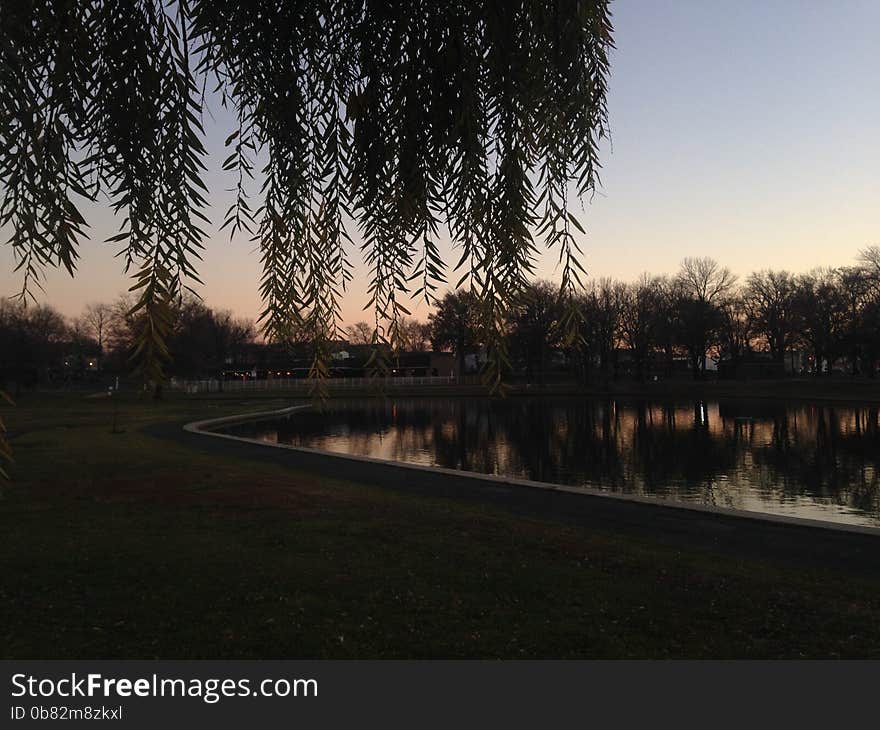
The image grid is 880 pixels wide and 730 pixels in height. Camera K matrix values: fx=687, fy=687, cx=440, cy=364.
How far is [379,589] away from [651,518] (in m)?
8.10

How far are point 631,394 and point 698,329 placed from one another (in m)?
17.6

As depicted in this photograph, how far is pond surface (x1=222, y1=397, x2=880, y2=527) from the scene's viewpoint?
23.9m

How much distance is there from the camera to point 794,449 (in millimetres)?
35719

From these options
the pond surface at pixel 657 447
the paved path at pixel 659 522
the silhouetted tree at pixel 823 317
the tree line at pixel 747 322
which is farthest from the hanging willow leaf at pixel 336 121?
the silhouetted tree at pixel 823 317

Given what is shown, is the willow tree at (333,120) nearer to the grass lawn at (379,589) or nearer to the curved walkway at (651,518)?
the grass lawn at (379,589)

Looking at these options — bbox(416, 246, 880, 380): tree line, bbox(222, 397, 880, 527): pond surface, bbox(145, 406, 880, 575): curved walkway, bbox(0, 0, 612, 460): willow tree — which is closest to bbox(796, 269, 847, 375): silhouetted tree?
bbox(416, 246, 880, 380): tree line

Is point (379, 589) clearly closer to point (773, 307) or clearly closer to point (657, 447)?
point (657, 447)

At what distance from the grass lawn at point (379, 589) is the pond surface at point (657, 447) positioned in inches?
301

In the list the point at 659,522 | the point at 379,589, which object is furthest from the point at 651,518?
the point at 379,589

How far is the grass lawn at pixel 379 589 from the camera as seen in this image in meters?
7.74

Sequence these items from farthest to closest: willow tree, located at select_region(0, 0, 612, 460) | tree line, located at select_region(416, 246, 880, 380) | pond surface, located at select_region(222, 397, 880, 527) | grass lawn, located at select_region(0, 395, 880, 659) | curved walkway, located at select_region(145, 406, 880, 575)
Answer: tree line, located at select_region(416, 246, 880, 380)
pond surface, located at select_region(222, 397, 880, 527)
curved walkway, located at select_region(145, 406, 880, 575)
grass lawn, located at select_region(0, 395, 880, 659)
willow tree, located at select_region(0, 0, 612, 460)

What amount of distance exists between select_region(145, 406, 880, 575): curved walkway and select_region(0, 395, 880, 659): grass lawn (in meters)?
0.81

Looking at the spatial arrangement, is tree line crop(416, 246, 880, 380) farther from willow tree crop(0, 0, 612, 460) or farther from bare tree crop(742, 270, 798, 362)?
willow tree crop(0, 0, 612, 460)

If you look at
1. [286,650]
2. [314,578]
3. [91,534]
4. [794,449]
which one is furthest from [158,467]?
[794,449]
